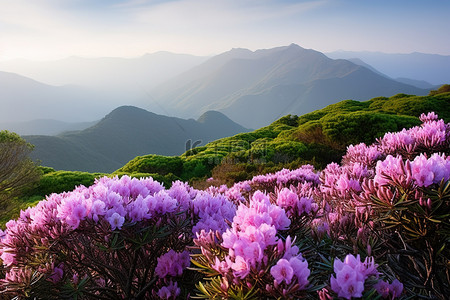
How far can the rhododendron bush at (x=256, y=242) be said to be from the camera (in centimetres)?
158

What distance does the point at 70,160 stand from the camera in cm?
10094

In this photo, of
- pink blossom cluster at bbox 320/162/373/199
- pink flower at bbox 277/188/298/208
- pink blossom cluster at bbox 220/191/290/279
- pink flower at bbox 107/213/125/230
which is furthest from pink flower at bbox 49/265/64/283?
pink blossom cluster at bbox 320/162/373/199

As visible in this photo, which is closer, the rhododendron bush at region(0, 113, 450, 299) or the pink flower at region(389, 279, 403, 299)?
the rhododendron bush at region(0, 113, 450, 299)

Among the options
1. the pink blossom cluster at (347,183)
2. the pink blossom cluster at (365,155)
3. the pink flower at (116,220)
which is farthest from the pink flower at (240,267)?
the pink blossom cluster at (365,155)

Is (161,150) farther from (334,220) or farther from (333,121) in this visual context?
(334,220)

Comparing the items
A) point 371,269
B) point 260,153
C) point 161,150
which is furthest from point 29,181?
point 161,150

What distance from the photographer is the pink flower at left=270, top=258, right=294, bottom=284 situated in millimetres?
1479

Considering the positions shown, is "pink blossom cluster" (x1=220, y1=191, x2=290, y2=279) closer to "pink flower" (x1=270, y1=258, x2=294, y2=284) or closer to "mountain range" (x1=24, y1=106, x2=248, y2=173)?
"pink flower" (x1=270, y1=258, x2=294, y2=284)

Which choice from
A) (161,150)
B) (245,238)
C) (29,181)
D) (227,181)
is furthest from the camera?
(161,150)

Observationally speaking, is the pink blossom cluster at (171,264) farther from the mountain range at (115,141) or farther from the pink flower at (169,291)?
the mountain range at (115,141)

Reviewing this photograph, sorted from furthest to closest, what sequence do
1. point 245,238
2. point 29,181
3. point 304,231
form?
point 29,181 → point 304,231 → point 245,238

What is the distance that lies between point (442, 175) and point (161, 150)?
15059 centimetres

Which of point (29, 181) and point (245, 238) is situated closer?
point (245, 238)

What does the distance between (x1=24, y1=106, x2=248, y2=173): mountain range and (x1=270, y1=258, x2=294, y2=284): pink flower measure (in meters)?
103
